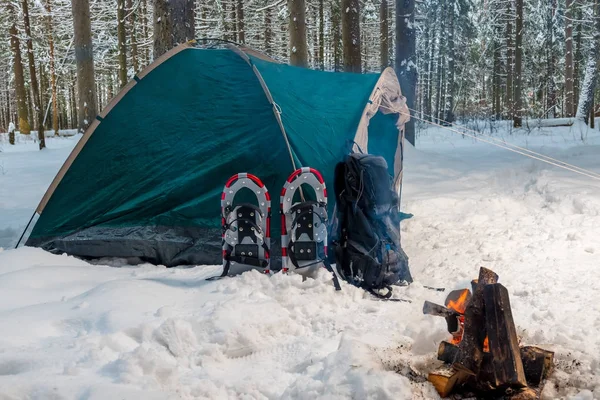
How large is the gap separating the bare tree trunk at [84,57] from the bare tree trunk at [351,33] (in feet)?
19.0

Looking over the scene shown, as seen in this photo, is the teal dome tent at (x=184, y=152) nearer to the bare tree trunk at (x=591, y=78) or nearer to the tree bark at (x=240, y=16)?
the bare tree trunk at (x=591, y=78)

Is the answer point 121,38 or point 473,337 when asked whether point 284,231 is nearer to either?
point 473,337

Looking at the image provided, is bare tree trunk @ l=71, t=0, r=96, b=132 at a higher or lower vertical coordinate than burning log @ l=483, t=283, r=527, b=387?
higher

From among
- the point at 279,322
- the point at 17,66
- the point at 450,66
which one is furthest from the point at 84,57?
the point at 450,66

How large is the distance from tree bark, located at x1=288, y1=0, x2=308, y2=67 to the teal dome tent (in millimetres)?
6384

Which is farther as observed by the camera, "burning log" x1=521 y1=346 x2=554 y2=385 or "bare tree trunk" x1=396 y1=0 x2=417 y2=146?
"bare tree trunk" x1=396 y1=0 x2=417 y2=146

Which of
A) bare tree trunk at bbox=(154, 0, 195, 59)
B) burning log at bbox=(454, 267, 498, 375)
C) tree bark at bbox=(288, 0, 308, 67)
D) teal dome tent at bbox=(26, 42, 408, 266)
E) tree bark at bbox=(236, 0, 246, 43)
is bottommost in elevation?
burning log at bbox=(454, 267, 498, 375)

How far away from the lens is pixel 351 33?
1064cm

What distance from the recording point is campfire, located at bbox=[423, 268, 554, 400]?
239cm

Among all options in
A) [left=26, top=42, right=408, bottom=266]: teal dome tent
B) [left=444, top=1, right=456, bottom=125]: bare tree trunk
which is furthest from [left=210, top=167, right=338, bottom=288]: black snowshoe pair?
[left=444, top=1, right=456, bottom=125]: bare tree trunk

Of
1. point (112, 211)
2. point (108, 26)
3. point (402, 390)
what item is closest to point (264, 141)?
point (112, 211)

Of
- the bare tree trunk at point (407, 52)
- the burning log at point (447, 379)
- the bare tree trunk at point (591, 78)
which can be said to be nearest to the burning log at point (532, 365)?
the burning log at point (447, 379)

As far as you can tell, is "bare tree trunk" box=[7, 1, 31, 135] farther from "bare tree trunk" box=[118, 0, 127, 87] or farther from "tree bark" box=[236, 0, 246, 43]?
"tree bark" box=[236, 0, 246, 43]

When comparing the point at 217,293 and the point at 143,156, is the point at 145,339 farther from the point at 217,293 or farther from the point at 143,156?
the point at 143,156
